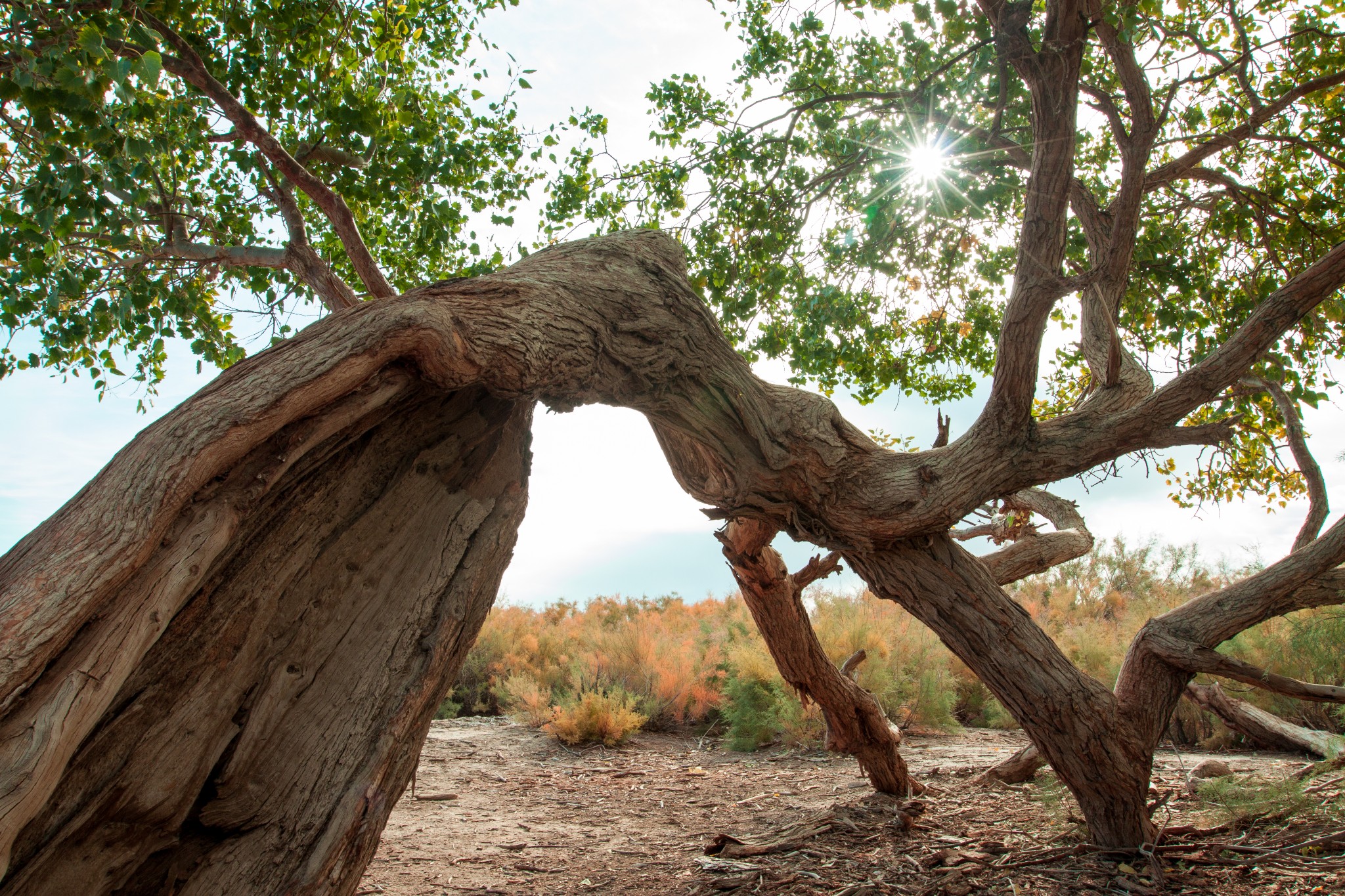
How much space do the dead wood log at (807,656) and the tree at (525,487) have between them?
0.04 metres

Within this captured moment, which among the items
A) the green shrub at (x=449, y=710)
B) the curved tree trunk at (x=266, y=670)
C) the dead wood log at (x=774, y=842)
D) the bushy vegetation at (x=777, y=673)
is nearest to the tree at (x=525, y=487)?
the curved tree trunk at (x=266, y=670)

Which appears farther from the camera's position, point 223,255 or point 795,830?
point 223,255

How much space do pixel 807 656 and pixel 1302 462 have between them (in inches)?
144

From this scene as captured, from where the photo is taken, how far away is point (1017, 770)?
5652 mm

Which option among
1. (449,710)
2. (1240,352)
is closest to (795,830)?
(1240,352)

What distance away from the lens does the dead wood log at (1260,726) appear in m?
6.04

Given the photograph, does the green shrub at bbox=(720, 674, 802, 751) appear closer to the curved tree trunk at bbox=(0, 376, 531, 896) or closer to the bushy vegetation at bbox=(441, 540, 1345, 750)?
the bushy vegetation at bbox=(441, 540, 1345, 750)

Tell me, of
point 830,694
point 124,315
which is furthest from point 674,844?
point 124,315

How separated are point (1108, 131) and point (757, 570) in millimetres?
5473

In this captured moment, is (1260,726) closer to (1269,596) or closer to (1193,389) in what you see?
(1269,596)

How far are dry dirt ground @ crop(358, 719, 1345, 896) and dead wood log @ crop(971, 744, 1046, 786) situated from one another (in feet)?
0.31

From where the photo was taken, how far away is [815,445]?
3.82 metres

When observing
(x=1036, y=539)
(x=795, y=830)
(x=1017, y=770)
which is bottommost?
(x=795, y=830)

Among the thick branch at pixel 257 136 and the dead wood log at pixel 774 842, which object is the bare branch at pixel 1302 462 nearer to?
the dead wood log at pixel 774 842
